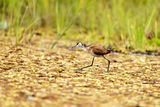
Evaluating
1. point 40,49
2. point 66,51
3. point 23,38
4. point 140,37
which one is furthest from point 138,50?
point 23,38

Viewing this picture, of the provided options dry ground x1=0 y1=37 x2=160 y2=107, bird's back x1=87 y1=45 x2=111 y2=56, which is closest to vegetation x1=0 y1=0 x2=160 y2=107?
dry ground x1=0 y1=37 x2=160 y2=107

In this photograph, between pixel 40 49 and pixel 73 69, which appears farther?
pixel 40 49

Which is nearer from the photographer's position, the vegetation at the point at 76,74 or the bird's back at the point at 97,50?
the vegetation at the point at 76,74

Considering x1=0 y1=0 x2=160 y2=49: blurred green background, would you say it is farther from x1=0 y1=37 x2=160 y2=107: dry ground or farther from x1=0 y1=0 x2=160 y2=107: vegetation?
x1=0 y1=37 x2=160 y2=107: dry ground

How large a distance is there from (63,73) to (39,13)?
13.5 ft

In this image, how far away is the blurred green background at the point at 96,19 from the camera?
18.6 ft

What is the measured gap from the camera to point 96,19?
300 inches

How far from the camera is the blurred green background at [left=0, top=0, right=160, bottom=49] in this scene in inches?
223

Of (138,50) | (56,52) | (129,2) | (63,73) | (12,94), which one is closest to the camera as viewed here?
(12,94)

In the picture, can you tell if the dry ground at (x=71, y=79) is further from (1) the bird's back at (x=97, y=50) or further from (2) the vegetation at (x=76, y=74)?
(1) the bird's back at (x=97, y=50)

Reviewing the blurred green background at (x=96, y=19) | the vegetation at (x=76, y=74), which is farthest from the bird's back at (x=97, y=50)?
the blurred green background at (x=96, y=19)

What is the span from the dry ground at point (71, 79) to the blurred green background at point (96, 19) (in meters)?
0.76

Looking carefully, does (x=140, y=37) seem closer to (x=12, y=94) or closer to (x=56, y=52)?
(x=56, y=52)

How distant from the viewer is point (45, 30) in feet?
24.4
